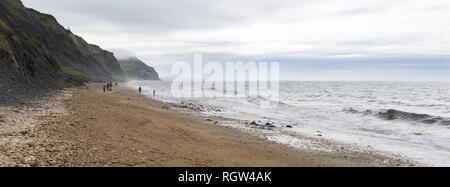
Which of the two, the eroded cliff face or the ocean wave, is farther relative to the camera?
the ocean wave

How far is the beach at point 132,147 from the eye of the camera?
8586mm

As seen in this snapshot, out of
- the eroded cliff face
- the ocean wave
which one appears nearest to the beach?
the eroded cliff face

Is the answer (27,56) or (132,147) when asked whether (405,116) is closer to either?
(132,147)

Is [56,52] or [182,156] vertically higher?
[56,52]

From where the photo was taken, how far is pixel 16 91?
65.3ft

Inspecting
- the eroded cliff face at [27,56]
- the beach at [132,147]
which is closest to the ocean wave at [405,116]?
the beach at [132,147]

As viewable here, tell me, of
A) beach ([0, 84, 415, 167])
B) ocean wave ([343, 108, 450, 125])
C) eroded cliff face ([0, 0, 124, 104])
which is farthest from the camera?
ocean wave ([343, 108, 450, 125])

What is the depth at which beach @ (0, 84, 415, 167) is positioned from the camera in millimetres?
8586

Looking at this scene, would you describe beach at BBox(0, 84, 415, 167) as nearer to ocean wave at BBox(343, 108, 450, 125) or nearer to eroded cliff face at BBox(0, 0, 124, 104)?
eroded cliff face at BBox(0, 0, 124, 104)

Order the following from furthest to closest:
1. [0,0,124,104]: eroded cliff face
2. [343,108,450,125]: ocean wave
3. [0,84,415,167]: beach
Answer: [343,108,450,125]: ocean wave → [0,0,124,104]: eroded cliff face → [0,84,415,167]: beach
